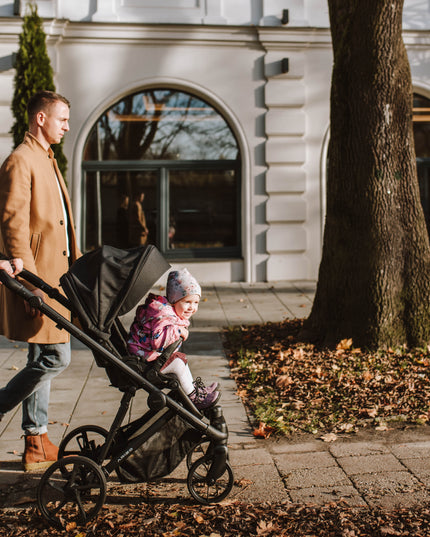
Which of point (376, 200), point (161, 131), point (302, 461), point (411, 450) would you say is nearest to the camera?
point (302, 461)

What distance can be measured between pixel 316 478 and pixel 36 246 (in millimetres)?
2104

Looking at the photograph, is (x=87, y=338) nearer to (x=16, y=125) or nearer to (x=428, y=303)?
(x=428, y=303)

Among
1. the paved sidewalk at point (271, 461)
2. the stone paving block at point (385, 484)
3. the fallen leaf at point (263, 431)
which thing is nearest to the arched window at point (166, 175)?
the paved sidewalk at point (271, 461)

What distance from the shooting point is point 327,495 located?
3506mm

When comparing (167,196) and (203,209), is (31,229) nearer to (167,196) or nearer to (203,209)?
(167,196)

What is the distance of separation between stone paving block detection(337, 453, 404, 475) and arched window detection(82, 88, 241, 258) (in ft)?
28.4

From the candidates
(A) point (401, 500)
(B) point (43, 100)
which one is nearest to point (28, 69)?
(B) point (43, 100)

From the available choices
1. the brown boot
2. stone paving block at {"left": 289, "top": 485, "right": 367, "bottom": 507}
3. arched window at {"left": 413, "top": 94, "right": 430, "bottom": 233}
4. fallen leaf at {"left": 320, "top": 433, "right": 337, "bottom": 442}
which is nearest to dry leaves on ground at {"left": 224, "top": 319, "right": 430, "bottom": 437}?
fallen leaf at {"left": 320, "top": 433, "right": 337, "bottom": 442}

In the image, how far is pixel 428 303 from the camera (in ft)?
20.6

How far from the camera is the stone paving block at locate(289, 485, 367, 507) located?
11.3 ft

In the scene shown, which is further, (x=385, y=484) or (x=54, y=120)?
(x=54, y=120)

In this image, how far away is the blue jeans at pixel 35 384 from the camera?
3.68 metres

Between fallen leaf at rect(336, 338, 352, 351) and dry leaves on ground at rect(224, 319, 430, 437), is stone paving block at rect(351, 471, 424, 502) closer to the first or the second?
dry leaves on ground at rect(224, 319, 430, 437)

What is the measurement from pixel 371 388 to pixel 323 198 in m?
7.43
